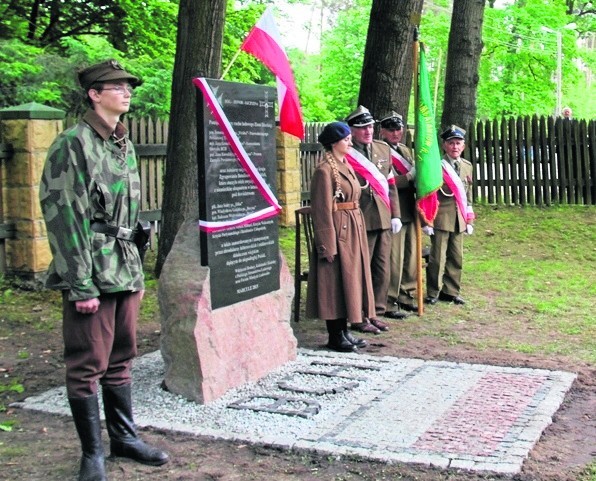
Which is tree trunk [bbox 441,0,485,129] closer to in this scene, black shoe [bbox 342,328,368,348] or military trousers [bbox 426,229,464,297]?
military trousers [bbox 426,229,464,297]

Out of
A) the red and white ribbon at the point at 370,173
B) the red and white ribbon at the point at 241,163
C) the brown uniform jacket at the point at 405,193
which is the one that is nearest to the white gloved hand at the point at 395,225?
the red and white ribbon at the point at 370,173

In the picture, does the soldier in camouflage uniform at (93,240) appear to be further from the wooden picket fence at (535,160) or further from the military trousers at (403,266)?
the wooden picket fence at (535,160)

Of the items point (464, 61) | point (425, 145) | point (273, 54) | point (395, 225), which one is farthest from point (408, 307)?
point (464, 61)

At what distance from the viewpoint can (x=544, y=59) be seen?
35406mm

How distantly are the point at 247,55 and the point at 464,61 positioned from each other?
5119 mm

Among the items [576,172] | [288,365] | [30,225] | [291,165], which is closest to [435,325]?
[288,365]

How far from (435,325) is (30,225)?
426 cm

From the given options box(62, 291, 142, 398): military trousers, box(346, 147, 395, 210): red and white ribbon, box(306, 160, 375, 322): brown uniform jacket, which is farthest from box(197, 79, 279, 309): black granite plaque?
box(346, 147, 395, 210): red and white ribbon

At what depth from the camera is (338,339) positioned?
312 inches

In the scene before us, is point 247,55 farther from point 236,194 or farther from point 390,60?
point 236,194

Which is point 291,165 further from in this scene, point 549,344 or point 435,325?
point 549,344

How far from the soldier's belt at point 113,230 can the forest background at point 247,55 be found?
5.23 m

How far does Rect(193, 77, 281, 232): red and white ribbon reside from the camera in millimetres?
6219

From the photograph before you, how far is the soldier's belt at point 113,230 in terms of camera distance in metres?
4.79
